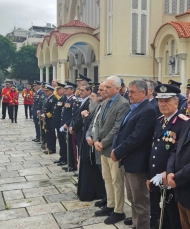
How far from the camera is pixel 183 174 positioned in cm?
239

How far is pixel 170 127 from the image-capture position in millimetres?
2922

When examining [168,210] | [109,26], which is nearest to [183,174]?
[168,210]

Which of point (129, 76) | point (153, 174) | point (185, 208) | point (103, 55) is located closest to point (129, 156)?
point (153, 174)

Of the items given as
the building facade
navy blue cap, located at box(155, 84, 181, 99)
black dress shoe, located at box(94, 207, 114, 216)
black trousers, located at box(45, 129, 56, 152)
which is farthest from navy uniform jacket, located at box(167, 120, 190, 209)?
the building facade

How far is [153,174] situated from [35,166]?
4056 millimetres

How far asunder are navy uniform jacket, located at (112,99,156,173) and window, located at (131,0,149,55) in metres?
12.7

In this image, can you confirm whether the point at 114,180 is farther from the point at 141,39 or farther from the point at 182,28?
the point at 141,39

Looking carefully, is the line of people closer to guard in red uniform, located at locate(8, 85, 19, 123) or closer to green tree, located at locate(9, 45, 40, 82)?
guard in red uniform, located at locate(8, 85, 19, 123)

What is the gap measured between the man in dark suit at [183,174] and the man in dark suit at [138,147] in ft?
2.12

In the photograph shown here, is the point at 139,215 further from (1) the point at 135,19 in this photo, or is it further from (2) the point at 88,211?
(1) the point at 135,19

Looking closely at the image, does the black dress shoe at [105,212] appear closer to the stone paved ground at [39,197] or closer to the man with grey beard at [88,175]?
the stone paved ground at [39,197]

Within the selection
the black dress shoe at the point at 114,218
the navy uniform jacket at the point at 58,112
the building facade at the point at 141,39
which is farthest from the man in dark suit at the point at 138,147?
the building facade at the point at 141,39

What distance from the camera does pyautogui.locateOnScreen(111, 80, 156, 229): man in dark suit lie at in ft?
10.6

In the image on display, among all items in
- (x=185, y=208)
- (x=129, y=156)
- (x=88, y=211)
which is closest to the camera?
(x=185, y=208)
